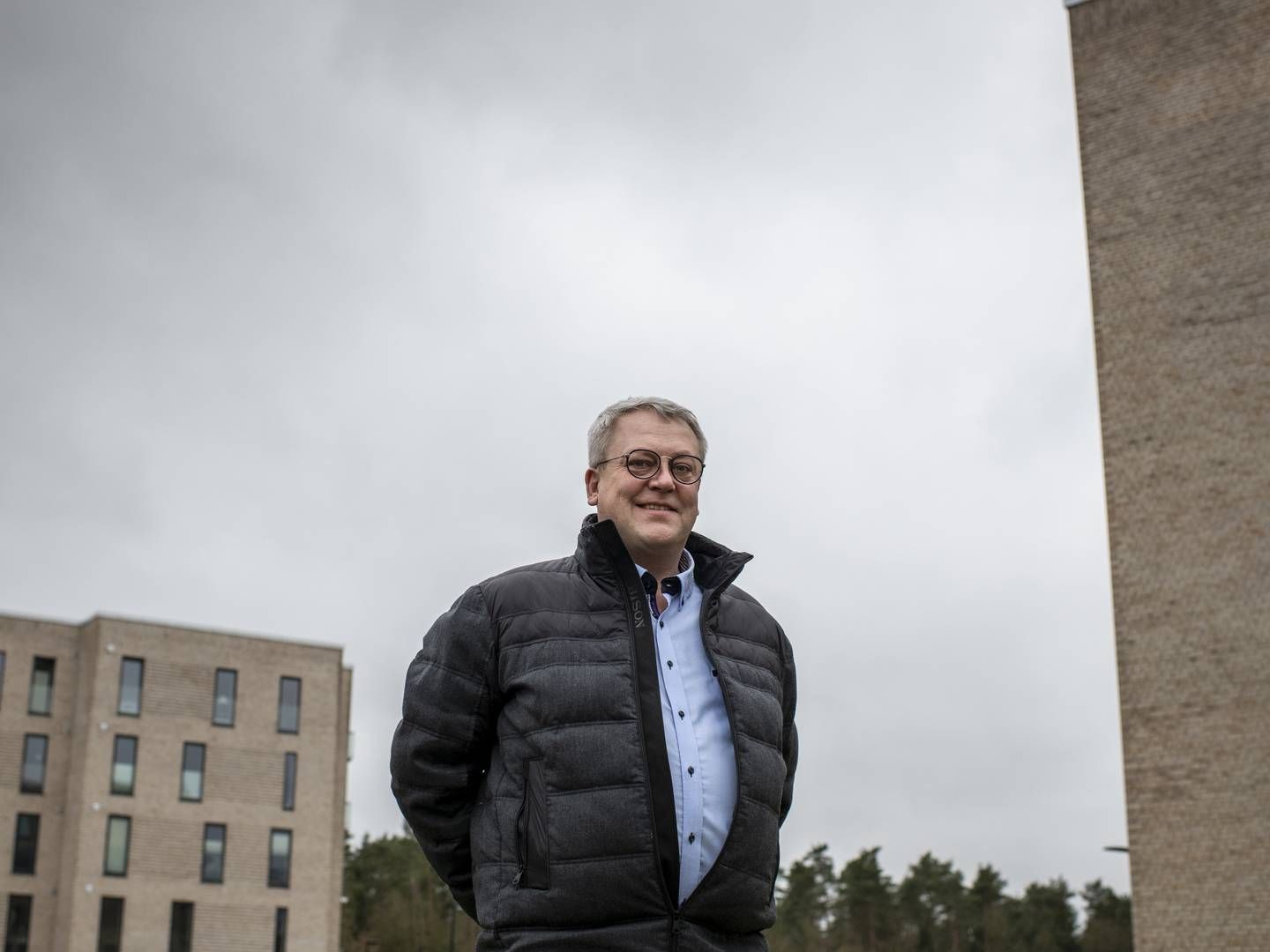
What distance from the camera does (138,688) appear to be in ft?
154

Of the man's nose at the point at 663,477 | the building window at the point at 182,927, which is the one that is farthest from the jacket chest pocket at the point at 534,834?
the building window at the point at 182,927

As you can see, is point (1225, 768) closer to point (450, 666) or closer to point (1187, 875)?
point (1187, 875)

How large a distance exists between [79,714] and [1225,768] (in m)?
35.2

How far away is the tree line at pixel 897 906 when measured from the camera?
70250mm

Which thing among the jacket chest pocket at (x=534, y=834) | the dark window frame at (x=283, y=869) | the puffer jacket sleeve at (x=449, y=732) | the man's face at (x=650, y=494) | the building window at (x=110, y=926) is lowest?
the jacket chest pocket at (x=534, y=834)

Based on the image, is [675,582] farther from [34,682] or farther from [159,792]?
[34,682]

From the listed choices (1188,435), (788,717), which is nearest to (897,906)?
(1188,435)

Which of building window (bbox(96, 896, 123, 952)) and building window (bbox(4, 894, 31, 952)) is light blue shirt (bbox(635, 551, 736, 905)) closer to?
building window (bbox(96, 896, 123, 952))

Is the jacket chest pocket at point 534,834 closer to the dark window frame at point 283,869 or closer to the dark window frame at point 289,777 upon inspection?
the dark window frame at point 283,869

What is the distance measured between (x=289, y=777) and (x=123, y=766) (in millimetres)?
5129

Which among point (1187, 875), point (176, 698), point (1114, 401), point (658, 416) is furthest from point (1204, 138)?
point (176, 698)

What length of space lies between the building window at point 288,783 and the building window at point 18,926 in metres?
7.82

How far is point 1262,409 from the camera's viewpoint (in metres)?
22.4

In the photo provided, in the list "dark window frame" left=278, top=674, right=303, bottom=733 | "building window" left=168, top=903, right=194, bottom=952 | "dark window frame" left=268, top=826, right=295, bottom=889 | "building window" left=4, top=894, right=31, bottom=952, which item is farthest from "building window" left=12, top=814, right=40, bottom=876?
"dark window frame" left=278, top=674, right=303, bottom=733
